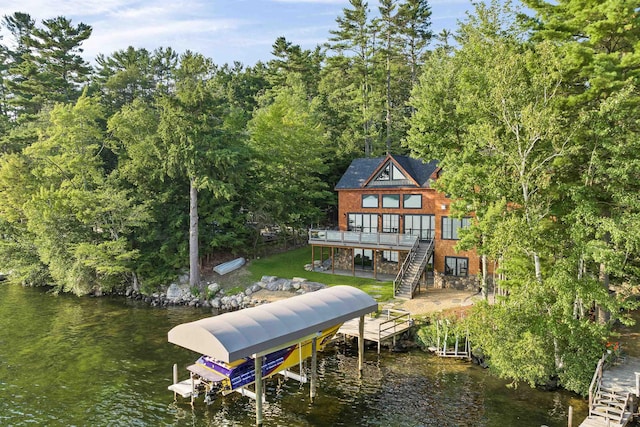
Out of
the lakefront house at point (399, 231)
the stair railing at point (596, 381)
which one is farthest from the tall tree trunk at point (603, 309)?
the lakefront house at point (399, 231)

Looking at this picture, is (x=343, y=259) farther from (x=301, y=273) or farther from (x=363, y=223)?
(x=301, y=273)

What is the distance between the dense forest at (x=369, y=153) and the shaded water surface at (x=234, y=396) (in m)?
1.79

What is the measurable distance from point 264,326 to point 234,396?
4132 mm

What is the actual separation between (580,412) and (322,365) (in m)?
10.2

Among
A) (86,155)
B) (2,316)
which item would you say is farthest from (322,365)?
(86,155)

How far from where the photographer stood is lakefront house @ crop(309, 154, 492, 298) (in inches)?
1120

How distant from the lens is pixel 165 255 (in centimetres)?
3344

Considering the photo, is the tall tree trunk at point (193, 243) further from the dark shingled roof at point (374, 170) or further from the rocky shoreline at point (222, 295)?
the dark shingled roof at point (374, 170)

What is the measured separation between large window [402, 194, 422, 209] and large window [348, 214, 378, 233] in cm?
260

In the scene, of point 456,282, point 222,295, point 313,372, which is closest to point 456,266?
point 456,282

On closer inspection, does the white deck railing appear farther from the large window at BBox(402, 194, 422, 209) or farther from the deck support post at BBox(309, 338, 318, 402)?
the deck support post at BBox(309, 338, 318, 402)

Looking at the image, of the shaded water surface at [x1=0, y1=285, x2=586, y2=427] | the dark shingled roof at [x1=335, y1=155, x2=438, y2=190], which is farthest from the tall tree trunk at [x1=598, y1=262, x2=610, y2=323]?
the dark shingled roof at [x1=335, y1=155, x2=438, y2=190]

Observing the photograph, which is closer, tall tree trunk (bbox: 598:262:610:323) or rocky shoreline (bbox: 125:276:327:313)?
tall tree trunk (bbox: 598:262:610:323)

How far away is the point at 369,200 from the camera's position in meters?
33.0
